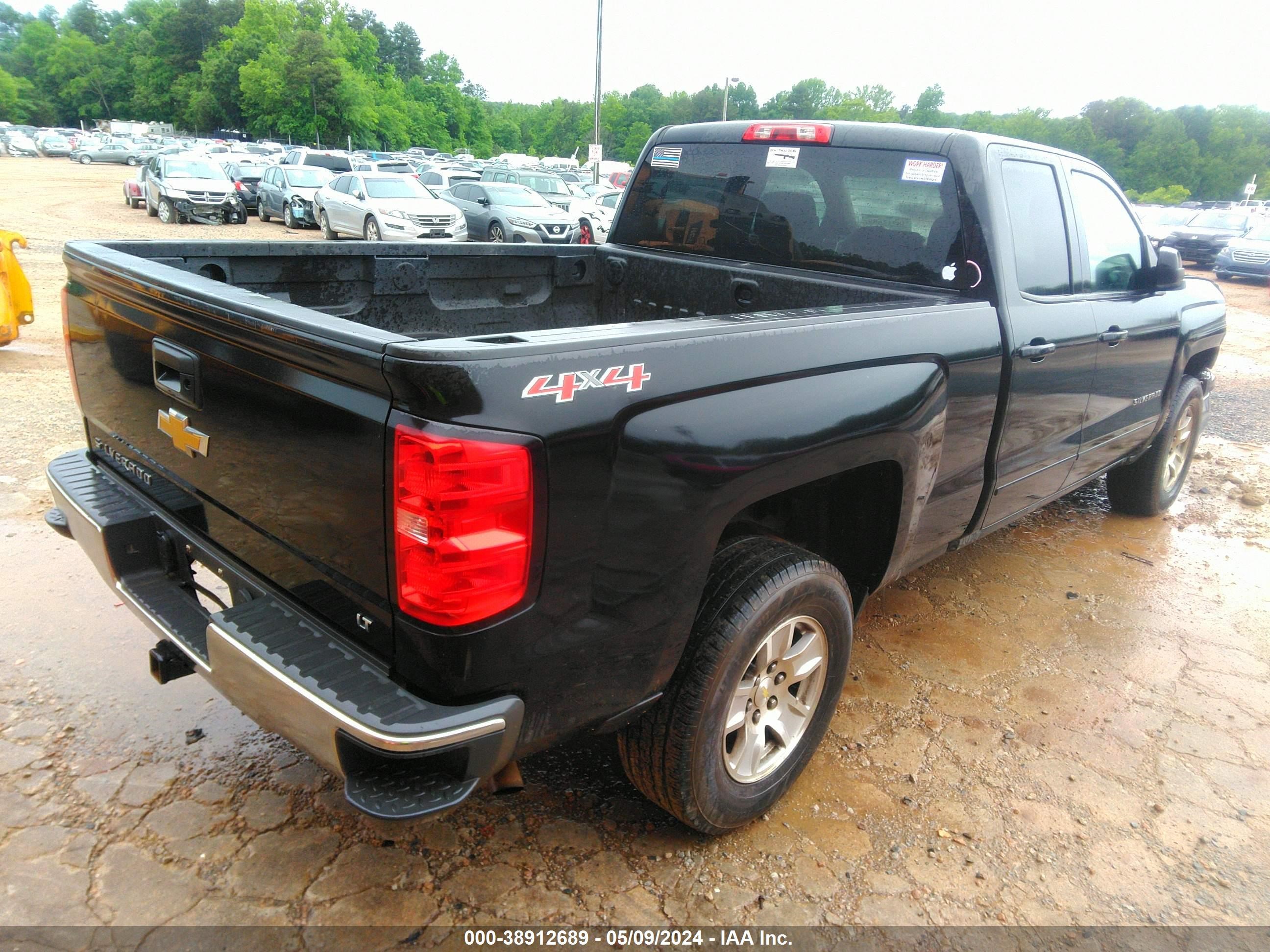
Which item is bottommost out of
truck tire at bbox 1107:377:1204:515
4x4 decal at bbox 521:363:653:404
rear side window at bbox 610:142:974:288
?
truck tire at bbox 1107:377:1204:515

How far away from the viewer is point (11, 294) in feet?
24.1

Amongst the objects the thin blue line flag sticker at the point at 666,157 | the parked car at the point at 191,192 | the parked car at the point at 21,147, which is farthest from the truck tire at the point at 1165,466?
the parked car at the point at 21,147

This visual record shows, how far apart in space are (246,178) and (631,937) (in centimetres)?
2885

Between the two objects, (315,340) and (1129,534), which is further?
(1129,534)

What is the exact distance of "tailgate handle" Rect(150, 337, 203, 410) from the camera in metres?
2.18

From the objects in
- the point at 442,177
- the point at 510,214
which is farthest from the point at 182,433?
the point at 442,177

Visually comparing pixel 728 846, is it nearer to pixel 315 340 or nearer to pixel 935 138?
pixel 315 340

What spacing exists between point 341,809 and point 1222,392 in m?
10.2

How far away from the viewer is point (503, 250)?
3805mm

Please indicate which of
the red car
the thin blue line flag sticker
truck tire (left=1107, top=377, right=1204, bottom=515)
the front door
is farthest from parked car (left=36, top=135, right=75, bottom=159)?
the front door

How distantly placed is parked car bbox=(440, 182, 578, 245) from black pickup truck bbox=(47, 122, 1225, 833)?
1459 cm

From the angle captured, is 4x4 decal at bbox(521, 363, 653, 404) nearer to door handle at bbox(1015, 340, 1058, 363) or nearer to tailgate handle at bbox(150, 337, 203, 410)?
tailgate handle at bbox(150, 337, 203, 410)

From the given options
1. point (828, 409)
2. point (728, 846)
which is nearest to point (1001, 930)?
point (728, 846)

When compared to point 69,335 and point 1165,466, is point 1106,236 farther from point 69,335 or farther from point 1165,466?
point 69,335
